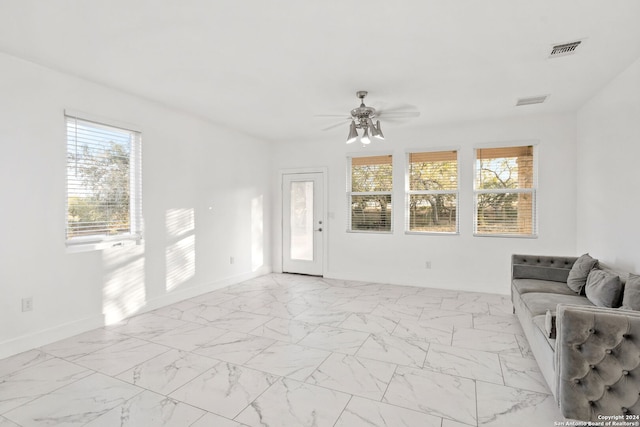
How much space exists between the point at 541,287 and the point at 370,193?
3048mm

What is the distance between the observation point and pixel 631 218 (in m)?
3.11

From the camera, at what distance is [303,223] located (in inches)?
255

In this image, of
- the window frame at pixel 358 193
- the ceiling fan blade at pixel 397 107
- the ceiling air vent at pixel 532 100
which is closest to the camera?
the ceiling air vent at pixel 532 100

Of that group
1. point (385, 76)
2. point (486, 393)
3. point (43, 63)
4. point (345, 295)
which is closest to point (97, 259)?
point (43, 63)

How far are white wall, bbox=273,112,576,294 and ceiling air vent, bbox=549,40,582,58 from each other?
2.17 m

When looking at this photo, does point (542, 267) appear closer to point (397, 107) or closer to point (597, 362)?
point (597, 362)

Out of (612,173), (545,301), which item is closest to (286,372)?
(545,301)

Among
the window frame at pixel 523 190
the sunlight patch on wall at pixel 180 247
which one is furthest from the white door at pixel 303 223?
the window frame at pixel 523 190

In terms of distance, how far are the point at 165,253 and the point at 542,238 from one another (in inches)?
205

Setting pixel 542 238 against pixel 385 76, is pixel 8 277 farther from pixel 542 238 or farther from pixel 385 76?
pixel 542 238

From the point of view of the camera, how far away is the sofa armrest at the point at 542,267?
3740 mm

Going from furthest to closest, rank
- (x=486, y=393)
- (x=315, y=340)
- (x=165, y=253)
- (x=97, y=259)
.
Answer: (x=165, y=253) → (x=97, y=259) → (x=315, y=340) → (x=486, y=393)

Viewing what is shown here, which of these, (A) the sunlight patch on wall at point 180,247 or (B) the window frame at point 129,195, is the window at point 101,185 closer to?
(B) the window frame at point 129,195

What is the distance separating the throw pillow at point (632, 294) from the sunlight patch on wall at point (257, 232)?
16.5 ft
